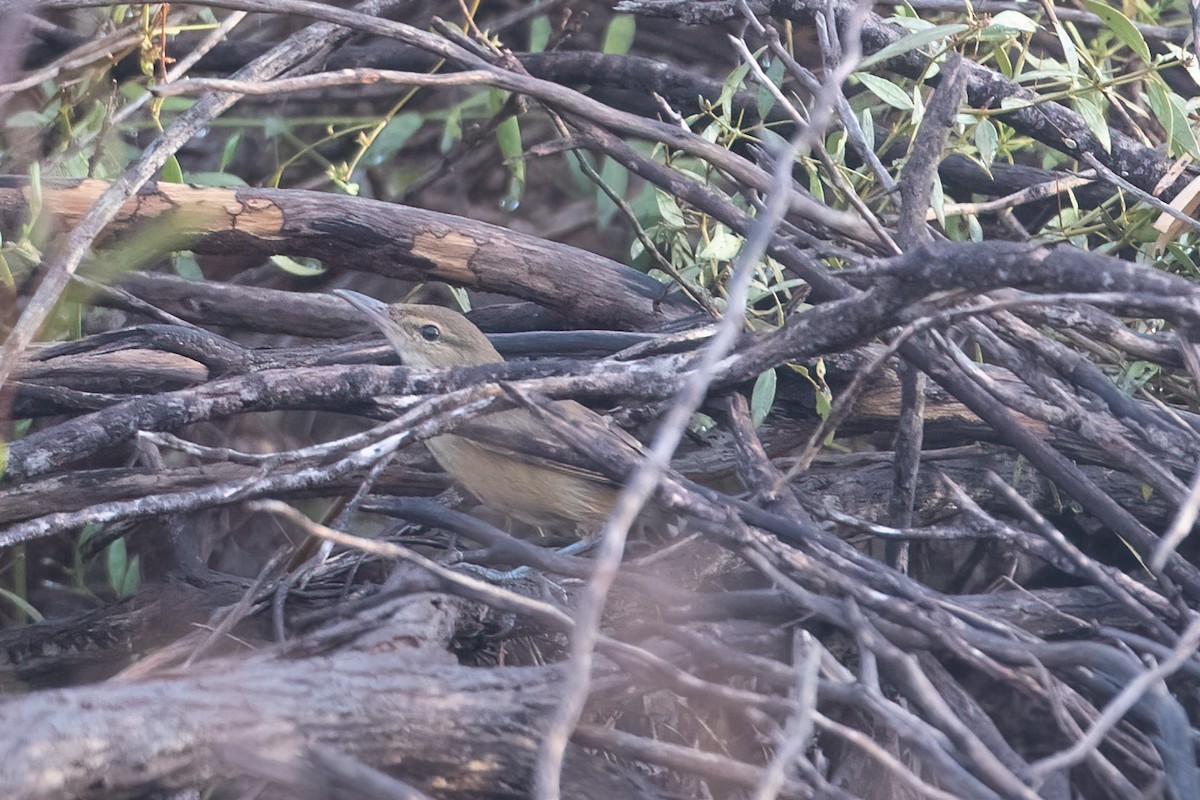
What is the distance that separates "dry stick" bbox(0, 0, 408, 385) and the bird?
32.2 inches

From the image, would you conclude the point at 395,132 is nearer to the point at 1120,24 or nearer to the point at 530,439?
the point at 530,439

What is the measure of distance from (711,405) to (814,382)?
1.02ft

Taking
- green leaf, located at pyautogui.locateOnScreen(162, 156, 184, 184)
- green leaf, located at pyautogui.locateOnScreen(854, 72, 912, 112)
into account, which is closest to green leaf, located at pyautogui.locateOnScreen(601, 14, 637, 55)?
green leaf, located at pyautogui.locateOnScreen(854, 72, 912, 112)

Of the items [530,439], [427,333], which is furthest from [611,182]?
[530,439]

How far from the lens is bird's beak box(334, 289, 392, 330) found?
3736mm

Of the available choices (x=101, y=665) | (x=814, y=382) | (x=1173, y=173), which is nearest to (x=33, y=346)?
(x=101, y=665)

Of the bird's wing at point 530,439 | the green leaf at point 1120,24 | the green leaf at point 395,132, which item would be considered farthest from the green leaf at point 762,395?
the green leaf at point 395,132

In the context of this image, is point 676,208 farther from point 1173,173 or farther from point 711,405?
point 1173,173

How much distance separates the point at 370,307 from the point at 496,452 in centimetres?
71

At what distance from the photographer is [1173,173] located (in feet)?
10.8

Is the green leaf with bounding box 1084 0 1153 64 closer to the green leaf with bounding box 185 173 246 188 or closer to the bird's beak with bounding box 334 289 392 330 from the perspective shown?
the bird's beak with bounding box 334 289 392 330

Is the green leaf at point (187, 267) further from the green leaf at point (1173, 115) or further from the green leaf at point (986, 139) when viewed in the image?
the green leaf at point (1173, 115)

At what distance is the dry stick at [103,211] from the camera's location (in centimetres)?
246

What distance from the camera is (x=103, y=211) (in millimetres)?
2727
